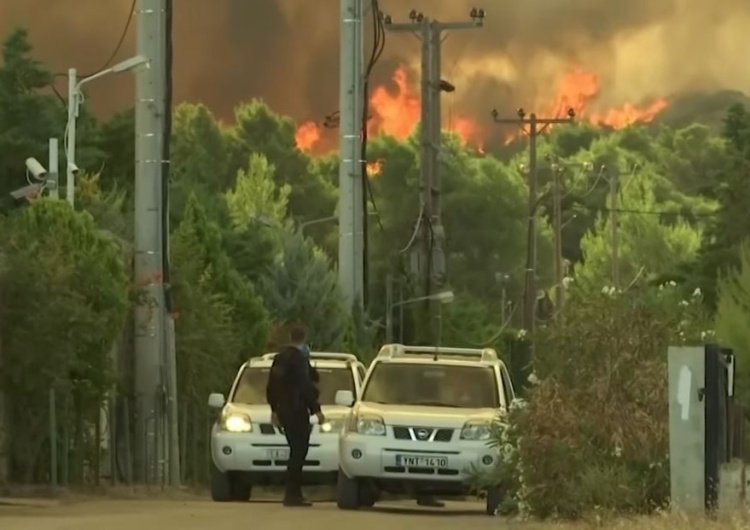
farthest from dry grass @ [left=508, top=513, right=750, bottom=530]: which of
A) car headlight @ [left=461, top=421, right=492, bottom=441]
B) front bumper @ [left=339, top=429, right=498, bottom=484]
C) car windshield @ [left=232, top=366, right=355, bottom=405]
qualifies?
car windshield @ [left=232, top=366, right=355, bottom=405]

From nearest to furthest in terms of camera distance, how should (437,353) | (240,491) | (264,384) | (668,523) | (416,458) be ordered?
(668,523) → (416,458) → (437,353) → (240,491) → (264,384)

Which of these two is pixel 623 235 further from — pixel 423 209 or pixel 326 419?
pixel 326 419

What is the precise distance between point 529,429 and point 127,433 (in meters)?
11.7

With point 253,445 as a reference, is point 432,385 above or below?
above

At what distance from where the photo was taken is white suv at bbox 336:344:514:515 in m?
24.4

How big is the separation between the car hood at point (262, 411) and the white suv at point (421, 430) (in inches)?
79.1

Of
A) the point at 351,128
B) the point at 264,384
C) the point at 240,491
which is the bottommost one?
the point at 240,491

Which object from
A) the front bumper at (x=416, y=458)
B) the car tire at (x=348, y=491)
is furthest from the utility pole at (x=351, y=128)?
the front bumper at (x=416, y=458)

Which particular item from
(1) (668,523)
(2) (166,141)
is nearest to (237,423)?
(2) (166,141)

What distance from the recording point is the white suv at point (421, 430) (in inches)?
960

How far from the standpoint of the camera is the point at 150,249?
3059 centimetres

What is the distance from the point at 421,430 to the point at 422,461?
1.21 ft

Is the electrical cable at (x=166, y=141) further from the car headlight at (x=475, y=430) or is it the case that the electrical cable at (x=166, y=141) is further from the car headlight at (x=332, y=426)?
the car headlight at (x=475, y=430)

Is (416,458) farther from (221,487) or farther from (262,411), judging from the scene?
(221,487)
